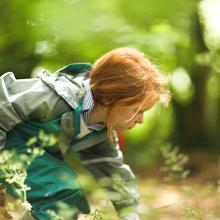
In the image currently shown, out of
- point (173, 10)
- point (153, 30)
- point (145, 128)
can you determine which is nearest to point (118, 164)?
point (173, 10)

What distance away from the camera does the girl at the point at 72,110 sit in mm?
2422

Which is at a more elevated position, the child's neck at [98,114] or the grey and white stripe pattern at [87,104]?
the grey and white stripe pattern at [87,104]

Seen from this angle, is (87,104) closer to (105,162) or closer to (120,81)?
(120,81)

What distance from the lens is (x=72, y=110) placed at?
253cm

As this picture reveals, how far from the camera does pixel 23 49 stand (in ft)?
11.8

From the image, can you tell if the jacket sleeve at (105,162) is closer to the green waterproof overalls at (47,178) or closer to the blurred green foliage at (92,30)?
the green waterproof overalls at (47,178)

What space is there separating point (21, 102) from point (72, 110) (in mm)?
195

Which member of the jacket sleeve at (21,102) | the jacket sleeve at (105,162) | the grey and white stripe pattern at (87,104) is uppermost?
the jacket sleeve at (21,102)

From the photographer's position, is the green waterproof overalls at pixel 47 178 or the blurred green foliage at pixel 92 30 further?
the blurred green foliage at pixel 92 30

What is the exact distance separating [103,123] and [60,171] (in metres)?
0.27

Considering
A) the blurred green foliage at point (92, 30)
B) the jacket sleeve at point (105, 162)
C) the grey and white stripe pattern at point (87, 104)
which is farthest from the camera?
the jacket sleeve at point (105, 162)

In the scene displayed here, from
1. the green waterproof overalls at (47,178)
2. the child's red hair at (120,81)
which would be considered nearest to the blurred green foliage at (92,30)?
the child's red hair at (120,81)

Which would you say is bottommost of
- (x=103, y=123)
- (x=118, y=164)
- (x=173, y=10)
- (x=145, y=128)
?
(x=145, y=128)

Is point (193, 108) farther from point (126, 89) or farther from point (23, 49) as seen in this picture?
point (126, 89)
